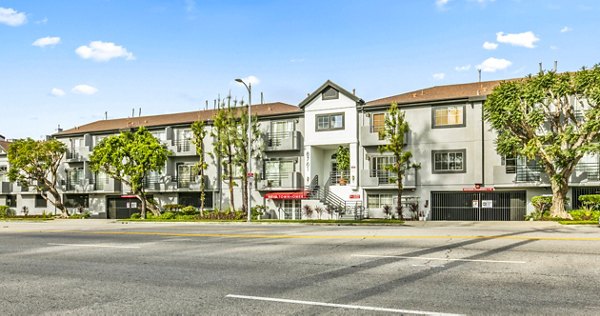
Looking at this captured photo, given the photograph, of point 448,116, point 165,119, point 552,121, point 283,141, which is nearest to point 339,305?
point 552,121

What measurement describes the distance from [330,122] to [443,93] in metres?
8.61

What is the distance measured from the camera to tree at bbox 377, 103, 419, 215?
33.9 metres

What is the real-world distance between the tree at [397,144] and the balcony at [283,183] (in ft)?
22.9

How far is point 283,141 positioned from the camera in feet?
131

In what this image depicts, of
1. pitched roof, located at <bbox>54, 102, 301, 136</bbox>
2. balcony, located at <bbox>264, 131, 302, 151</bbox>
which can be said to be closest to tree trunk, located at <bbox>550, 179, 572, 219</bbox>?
balcony, located at <bbox>264, 131, 302, 151</bbox>

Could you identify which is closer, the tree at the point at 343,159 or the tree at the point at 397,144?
the tree at the point at 397,144

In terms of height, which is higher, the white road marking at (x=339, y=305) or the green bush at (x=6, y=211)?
the white road marking at (x=339, y=305)

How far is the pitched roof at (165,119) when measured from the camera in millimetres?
42969

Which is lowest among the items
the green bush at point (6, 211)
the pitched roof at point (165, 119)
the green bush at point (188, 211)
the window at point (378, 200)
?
the green bush at point (6, 211)

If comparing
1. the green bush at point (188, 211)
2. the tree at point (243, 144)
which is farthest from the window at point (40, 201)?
the tree at point (243, 144)

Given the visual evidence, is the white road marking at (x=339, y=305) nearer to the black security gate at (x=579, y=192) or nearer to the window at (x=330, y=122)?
the black security gate at (x=579, y=192)

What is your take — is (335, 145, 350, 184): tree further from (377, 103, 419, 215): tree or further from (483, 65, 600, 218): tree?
(483, 65, 600, 218): tree

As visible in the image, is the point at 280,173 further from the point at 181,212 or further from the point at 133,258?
the point at 133,258

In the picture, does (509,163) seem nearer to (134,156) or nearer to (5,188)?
A: (134,156)
